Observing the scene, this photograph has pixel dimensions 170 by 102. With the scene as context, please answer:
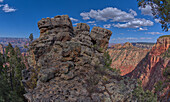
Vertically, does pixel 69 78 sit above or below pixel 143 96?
above

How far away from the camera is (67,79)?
60.7 feet

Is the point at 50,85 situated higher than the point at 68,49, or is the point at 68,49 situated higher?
the point at 68,49

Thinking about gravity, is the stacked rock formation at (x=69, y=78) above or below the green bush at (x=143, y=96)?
above

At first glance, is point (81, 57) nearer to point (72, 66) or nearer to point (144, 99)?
point (72, 66)

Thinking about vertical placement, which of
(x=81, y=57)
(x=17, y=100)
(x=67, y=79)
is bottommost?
(x=17, y=100)

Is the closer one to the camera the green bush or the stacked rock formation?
the stacked rock formation

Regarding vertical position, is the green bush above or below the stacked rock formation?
below

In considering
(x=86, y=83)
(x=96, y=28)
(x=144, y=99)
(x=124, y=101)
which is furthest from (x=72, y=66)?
(x=96, y=28)

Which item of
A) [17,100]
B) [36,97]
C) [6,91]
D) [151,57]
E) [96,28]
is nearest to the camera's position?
[36,97]

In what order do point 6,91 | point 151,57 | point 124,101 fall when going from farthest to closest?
point 151,57 < point 6,91 < point 124,101

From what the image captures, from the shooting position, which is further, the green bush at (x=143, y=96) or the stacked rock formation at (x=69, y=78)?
the green bush at (x=143, y=96)

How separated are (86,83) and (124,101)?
22.7ft

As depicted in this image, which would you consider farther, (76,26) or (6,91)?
(76,26)

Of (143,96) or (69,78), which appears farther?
(69,78)
